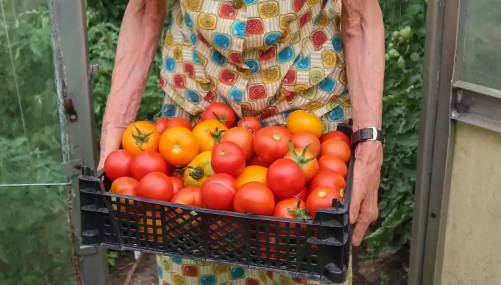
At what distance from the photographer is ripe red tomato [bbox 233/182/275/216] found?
4.25 ft

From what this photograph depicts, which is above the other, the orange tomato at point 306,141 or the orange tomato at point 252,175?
the orange tomato at point 306,141

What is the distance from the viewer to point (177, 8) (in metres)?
1.78

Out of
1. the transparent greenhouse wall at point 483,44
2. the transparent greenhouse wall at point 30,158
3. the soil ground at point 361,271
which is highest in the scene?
the transparent greenhouse wall at point 483,44

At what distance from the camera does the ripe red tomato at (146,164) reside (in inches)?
57.2

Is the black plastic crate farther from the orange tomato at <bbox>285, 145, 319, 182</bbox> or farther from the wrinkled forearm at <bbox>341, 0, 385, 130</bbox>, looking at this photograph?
the wrinkled forearm at <bbox>341, 0, 385, 130</bbox>

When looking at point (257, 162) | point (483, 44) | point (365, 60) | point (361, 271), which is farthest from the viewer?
point (361, 271)

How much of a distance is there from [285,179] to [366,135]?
33 cm

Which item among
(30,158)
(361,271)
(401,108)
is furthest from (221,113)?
(361,271)

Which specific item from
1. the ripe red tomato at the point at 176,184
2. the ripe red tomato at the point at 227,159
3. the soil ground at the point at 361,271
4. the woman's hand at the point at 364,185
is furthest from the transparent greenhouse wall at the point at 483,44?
the soil ground at the point at 361,271

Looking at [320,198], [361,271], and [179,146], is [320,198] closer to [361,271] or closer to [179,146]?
[179,146]

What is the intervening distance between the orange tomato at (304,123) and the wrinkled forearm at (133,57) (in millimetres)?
494

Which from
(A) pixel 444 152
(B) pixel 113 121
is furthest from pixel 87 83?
(A) pixel 444 152

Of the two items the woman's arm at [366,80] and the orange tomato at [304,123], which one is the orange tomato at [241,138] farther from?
the woman's arm at [366,80]

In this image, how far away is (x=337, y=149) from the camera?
1.53m
